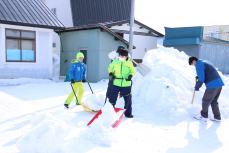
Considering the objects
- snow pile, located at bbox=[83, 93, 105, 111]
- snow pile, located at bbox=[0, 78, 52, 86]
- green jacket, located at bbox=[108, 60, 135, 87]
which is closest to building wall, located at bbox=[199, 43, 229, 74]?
snow pile, located at bbox=[0, 78, 52, 86]

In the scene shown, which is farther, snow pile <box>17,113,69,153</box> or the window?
the window

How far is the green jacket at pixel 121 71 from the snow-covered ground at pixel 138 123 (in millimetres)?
946

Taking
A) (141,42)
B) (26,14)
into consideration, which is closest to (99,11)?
(141,42)

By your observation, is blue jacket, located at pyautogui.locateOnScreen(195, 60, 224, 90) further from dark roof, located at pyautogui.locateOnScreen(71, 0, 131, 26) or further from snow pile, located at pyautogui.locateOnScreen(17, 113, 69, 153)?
dark roof, located at pyautogui.locateOnScreen(71, 0, 131, 26)

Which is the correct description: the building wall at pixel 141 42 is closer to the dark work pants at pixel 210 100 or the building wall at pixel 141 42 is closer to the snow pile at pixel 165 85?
the snow pile at pixel 165 85

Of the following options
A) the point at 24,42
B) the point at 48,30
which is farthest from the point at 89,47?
the point at 24,42

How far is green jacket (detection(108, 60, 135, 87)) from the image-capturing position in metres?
5.90

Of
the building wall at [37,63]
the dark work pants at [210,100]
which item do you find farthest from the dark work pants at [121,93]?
the building wall at [37,63]

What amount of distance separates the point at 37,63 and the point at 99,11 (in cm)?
948

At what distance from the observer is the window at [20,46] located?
12.3 meters

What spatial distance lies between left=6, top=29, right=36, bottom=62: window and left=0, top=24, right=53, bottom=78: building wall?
20 centimetres

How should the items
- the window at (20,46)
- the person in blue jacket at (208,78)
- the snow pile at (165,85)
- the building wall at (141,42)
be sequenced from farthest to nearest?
the building wall at (141,42)
the window at (20,46)
the snow pile at (165,85)
the person in blue jacket at (208,78)

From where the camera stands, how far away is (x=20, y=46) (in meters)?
12.6

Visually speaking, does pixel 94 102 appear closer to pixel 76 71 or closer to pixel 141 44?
pixel 76 71
